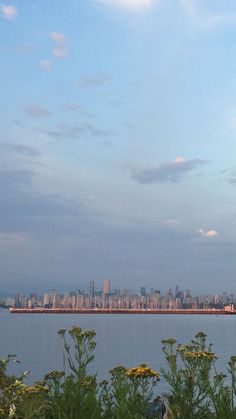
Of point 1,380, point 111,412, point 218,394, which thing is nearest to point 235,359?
point 218,394

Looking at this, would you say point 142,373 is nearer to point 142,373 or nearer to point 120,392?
point 142,373

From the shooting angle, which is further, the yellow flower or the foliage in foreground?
the foliage in foreground

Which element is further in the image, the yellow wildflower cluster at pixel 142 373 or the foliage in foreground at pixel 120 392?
the foliage in foreground at pixel 120 392

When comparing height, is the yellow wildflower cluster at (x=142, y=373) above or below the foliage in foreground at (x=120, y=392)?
above

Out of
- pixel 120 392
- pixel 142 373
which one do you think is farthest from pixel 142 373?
pixel 120 392

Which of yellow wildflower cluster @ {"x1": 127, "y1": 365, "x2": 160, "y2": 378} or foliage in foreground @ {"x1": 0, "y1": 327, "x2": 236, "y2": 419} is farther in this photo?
foliage in foreground @ {"x1": 0, "y1": 327, "x2": 236, "y2": 419}

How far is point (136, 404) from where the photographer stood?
6453mm

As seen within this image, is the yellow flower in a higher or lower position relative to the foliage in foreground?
higher

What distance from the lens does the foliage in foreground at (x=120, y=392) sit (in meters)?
6.55

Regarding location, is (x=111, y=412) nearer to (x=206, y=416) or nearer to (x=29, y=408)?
(x=206, y=416)

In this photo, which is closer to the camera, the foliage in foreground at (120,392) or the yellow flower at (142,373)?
the yellow flower at (142,373)

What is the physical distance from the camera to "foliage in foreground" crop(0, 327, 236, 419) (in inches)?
258

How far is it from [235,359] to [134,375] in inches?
124

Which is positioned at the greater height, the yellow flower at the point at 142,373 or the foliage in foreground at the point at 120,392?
the yellow flower at the point at 142,373
